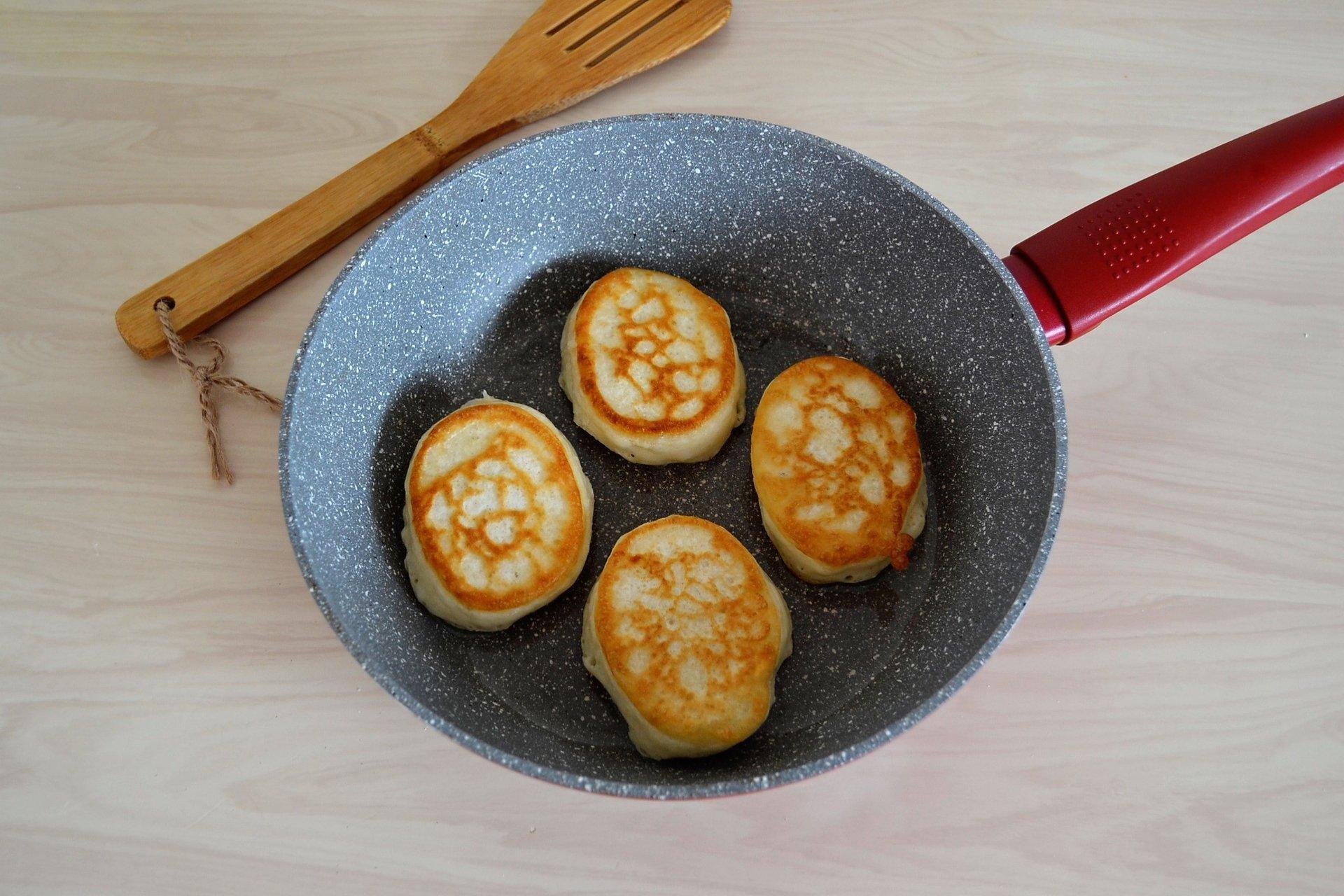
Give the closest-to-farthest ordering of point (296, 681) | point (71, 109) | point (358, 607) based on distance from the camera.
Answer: point (358, 607), point (296, 681), point (71, 109)

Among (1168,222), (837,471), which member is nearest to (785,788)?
(837,471)

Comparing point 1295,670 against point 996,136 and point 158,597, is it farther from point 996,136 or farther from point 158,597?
point 158,597

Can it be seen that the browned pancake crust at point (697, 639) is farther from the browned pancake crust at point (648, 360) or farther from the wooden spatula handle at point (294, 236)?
the wooden spatula handle at point (294, 236)

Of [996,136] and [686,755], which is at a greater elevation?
[996,136]

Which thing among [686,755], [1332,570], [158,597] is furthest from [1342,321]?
[158,597]

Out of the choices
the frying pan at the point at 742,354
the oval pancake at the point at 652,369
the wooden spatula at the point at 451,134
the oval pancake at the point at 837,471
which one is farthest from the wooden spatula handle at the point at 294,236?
the oval pancake at the point at 837,471

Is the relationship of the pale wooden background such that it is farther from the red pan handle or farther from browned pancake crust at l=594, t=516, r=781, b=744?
the red pan handle
